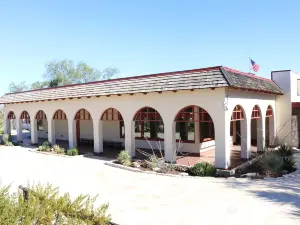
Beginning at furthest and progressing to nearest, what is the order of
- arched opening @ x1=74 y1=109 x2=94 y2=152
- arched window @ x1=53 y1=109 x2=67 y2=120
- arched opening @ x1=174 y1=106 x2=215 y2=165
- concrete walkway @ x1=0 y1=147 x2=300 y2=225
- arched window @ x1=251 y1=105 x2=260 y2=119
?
arched opening @ x1=74 y1=109 x2=94 y2=152 → arched window @ x1=53 y1=109 x2=67 y2=120 → arched opening @ x1=174 y1=106 x2=215 y2=165 → arched window @ x1=251 y1=105 x2=260 y2=119 → concrete walkway @ x1=0 y1=147 x2=300 y2=225

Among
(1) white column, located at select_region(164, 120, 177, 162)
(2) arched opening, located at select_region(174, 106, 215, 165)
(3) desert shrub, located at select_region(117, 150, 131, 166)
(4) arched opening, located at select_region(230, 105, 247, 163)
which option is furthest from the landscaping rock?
(4) arched opening, located at select_region(230, 105, 247, 163)

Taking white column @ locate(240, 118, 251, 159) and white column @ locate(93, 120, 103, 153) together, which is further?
white column @ locate(93, 120, 103, 153)

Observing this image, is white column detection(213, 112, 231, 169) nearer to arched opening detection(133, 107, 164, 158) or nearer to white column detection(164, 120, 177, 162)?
white column detection(164, 120, 177, 162)

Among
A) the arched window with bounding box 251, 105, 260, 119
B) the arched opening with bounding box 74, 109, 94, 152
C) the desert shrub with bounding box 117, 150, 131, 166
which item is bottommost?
the desert shrub with bounding box 117, 150, 131, 166

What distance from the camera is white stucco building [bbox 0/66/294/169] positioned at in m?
12.5

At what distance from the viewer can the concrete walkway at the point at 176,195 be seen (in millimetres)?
7199

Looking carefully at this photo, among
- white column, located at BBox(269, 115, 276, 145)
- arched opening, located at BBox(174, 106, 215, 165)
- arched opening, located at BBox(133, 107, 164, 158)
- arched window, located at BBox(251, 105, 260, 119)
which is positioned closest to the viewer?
arched window, located at BBox(251, 105, 260, 119)

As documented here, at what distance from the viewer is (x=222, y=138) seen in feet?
40.2

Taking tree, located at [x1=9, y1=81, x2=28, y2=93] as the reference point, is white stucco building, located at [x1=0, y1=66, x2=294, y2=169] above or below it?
below

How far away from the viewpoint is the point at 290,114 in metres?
18.6

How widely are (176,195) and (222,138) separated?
4257 millimetres

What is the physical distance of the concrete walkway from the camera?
7.20 m

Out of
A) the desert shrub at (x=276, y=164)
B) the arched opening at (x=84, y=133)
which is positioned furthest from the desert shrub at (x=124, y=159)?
the arched opening at (x=84, y=133)

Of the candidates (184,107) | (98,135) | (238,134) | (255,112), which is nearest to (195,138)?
(238,134)
